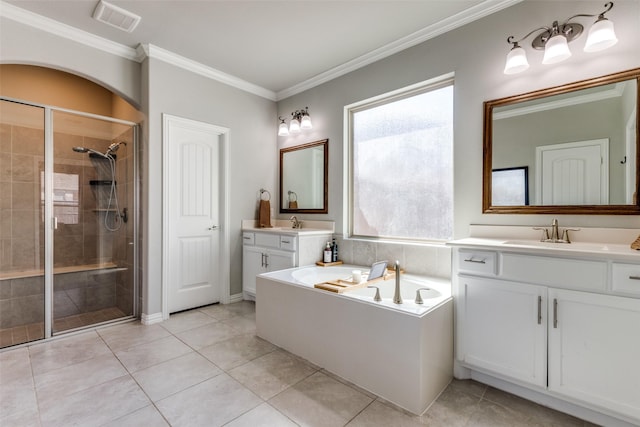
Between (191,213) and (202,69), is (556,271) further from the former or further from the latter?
(202,69)

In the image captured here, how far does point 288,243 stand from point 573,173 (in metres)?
2.40

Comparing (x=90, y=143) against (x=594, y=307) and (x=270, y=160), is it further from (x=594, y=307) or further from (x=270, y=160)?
(x=594, y=307)

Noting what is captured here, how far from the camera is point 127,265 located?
10.4ft

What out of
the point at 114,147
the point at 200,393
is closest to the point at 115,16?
the point at 114,147

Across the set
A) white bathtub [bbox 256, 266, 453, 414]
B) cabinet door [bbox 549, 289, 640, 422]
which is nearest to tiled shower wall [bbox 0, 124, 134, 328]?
white bathtub [bbox 256, 266, 453, 414]

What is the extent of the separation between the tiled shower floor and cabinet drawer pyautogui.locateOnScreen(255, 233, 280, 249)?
61.4 inches

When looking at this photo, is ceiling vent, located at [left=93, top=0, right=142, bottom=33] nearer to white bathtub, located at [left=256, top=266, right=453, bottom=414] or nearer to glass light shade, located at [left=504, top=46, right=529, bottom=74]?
white bathtub, located at [left=256, top=266, right=453, bottom=414]

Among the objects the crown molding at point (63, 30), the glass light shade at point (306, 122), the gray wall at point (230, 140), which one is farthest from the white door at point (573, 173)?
the crown molding at point (63, 30)

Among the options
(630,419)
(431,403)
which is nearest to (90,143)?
(431,403)

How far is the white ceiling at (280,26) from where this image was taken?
7.57 ft

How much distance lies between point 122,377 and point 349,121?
3014 mm

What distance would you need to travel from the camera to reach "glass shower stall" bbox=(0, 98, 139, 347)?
2.61m

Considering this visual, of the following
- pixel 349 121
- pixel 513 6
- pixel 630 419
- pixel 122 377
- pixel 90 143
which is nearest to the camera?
pixel 630 419

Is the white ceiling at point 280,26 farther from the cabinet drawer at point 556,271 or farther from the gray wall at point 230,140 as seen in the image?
the cabinet drawer at point 556,271
